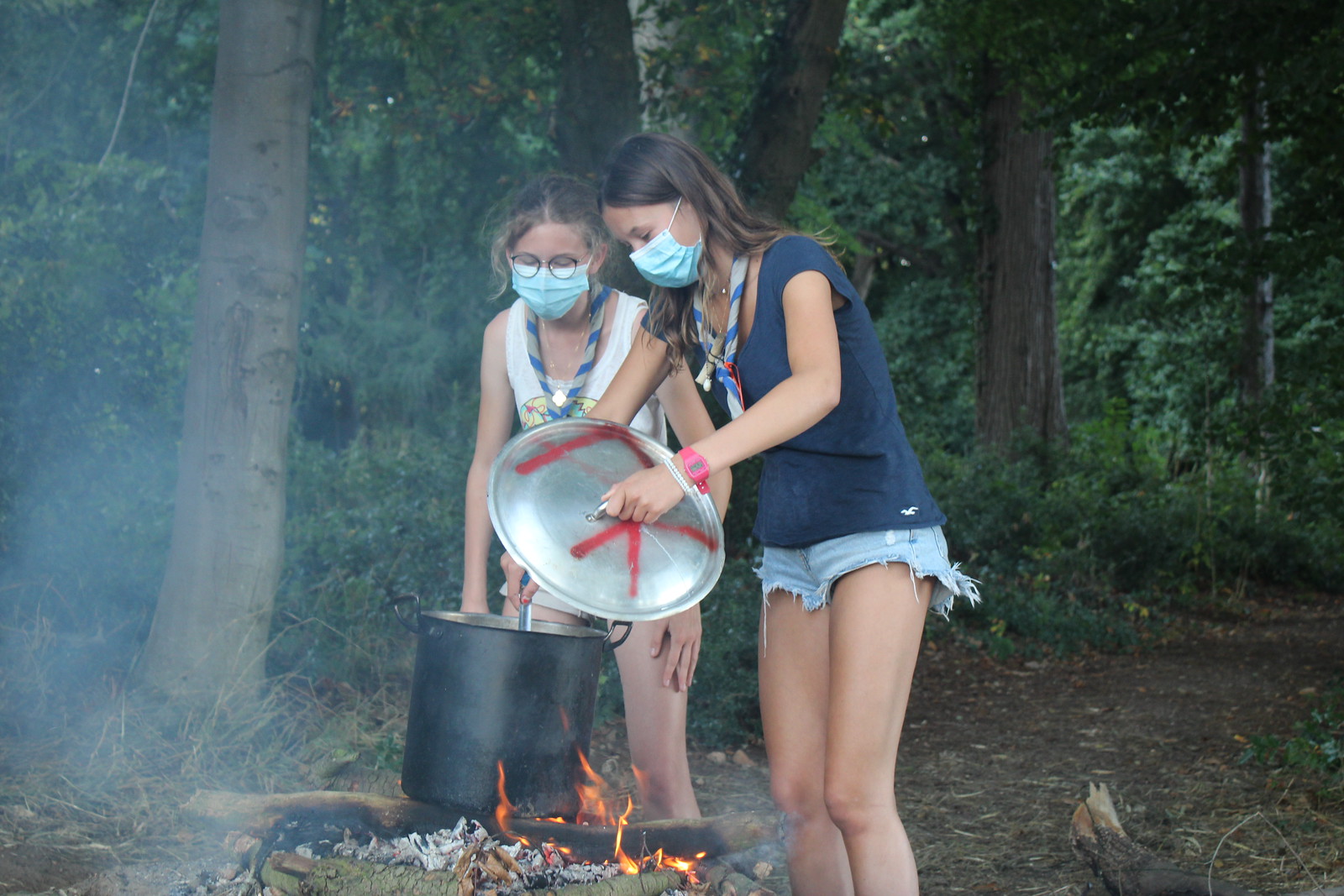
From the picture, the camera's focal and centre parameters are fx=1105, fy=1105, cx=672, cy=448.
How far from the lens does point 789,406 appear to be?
1960 millimetres

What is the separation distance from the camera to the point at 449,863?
2.49 metres

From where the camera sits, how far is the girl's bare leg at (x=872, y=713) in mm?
2178

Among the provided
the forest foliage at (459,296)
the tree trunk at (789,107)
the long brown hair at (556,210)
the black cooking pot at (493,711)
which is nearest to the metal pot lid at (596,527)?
the black cooking pot at (493,711)

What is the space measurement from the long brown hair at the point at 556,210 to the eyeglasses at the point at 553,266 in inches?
2.6

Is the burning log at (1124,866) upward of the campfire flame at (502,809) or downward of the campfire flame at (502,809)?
downward

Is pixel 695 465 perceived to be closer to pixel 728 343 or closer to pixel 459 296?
pixel 728 343

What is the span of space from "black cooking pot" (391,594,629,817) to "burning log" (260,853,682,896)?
0.57ft

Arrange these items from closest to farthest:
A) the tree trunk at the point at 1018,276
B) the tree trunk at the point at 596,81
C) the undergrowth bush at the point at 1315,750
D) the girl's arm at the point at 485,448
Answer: the girl's arm at the point at 485,448
the undergrowth bush at the point at 1315,750
the tree trunk at the point at 596,81
the tree trunk at the point at 1018,276

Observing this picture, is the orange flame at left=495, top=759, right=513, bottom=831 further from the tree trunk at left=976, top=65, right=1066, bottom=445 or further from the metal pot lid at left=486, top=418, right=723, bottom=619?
the tree trunk at left=976, top=65, right=1066, bottom=445

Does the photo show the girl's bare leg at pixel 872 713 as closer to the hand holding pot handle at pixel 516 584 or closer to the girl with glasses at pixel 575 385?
the girl with glasses at pixel 575 385

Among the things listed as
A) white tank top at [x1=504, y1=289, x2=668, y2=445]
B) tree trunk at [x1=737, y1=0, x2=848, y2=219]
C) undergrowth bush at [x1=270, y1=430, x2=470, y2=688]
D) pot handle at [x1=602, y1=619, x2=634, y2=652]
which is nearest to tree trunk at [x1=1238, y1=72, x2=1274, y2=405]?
tree trunk at [x1=737, y1=0, x2=848, y2=219]

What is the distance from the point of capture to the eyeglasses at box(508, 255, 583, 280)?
2.76 m

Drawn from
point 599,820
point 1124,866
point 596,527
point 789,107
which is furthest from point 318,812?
point 789,107

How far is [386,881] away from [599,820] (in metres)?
0.57
